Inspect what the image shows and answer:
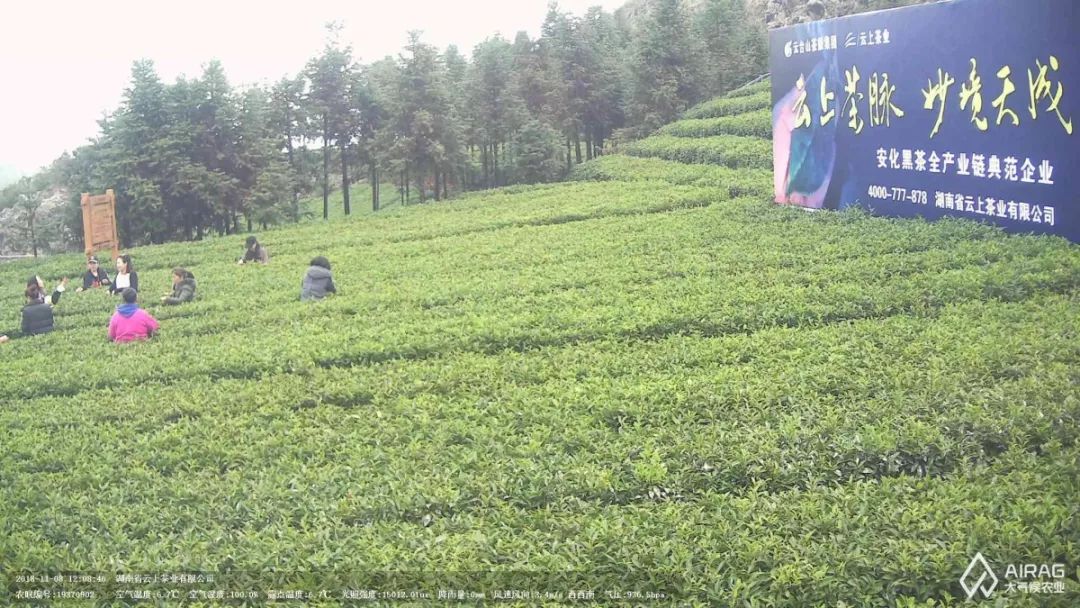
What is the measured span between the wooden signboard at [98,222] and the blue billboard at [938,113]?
988 centimetres

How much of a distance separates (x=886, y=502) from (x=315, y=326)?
5.78 metres

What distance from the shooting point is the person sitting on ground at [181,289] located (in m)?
10.6

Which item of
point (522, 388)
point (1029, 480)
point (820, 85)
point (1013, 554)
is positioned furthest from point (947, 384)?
point (820, 85)

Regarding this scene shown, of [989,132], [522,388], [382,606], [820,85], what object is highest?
[820,85]

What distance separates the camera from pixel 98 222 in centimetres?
1340

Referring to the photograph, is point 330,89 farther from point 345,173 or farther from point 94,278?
point 94,278

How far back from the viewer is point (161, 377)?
736 centimetres

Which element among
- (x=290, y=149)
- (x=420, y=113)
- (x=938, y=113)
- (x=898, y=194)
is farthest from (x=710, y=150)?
(x=290, y=149)

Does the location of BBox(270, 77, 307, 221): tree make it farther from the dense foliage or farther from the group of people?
the group of people

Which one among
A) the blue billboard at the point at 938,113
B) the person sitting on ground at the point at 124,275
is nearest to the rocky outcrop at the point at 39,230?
the person sitting on ground at the point at 124,275

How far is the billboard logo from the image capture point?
3471mm

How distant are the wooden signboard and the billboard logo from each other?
12128mm

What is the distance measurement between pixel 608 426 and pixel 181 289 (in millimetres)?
7051

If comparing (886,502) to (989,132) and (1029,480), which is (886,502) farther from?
(989,132)
